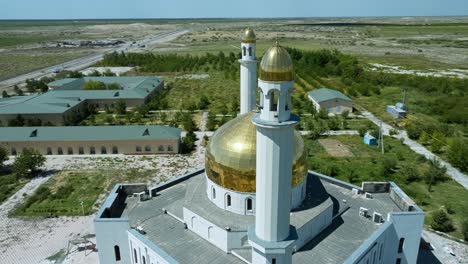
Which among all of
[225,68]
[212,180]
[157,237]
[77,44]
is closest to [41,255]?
[157,237]

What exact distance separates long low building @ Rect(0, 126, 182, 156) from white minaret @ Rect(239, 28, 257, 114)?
20536 millimetres

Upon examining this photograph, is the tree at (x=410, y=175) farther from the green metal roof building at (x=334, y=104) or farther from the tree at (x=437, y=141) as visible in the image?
the green metal roof building at (x=334, y=104)

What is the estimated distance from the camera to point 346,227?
18.9 meters

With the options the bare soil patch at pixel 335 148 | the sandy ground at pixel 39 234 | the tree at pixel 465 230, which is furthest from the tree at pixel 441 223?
the sandy ground at pixel 39 234

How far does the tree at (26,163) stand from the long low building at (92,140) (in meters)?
4.76

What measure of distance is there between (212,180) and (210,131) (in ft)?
102

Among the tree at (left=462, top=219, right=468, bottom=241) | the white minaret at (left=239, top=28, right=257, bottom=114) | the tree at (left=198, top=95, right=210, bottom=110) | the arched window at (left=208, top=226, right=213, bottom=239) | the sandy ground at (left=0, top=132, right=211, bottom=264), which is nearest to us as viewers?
the arched window at (left=208, top=226, right=213, bottom=239)

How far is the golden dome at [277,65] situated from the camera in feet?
37.7

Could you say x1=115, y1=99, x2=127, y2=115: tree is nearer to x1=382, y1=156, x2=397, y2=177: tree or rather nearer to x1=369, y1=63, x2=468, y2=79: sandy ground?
x1=382, y1=156, x2=397, y2=177: tree

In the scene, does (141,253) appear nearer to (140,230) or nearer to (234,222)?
(140,230)

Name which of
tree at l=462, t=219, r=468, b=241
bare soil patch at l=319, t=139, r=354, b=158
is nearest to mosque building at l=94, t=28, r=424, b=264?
tree at l=462, t=219, r=468, b=241

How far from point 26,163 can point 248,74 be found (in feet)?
85.3

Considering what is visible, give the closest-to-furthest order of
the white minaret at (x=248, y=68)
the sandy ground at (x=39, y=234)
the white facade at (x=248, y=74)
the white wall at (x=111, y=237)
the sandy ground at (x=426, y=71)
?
the white wall at (x=111, y=237), the white minaret at (x=248, y=68), the white facade at (x=248, y=74), the sandy ground at (x=39, y=234), the sandy ground at (x=426, y=71)

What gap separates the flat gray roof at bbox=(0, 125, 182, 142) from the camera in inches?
1602
